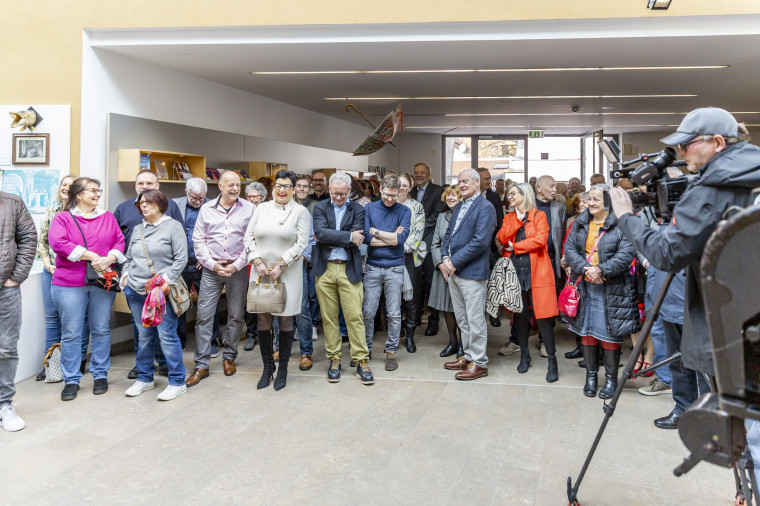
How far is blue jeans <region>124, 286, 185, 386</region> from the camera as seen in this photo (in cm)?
453

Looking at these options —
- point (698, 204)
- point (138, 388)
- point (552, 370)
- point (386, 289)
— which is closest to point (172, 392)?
point (138, 388)

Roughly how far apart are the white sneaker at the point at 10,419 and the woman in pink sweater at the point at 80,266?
1.63 ft

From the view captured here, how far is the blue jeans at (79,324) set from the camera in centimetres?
448

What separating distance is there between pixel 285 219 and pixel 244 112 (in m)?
4.13

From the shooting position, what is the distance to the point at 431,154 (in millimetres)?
15805

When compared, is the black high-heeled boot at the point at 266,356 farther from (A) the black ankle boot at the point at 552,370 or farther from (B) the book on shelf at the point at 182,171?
(B) the book on shelf at the point at 182,171

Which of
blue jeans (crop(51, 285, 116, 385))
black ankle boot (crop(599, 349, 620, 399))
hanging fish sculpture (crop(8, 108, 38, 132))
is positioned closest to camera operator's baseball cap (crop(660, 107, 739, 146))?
black ankle boot (crop(599, 349, 620, 399))

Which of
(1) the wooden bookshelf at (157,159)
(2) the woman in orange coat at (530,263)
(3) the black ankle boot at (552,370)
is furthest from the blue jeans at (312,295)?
(3) the black ankle boot at (552,370)

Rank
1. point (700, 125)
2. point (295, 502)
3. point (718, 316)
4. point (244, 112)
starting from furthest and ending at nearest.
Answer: point (244, 112), point (295, 502), point (700, 125), point (718, 316)

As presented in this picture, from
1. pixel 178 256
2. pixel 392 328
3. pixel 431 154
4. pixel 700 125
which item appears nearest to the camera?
pixel 700 125

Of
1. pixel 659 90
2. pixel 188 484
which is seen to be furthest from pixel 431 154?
pixel 188 484

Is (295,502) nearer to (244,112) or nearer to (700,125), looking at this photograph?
(700,125)

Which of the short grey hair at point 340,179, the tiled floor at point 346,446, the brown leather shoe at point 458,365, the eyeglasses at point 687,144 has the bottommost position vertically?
the tiled floor at point 346,446

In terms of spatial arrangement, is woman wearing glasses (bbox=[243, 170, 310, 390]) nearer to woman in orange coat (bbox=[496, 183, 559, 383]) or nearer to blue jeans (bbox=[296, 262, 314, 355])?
blue jeans (bbox=[296, 262, 314, 355])
